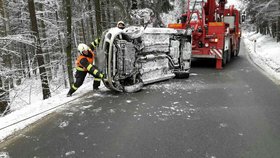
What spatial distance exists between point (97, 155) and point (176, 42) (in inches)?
254

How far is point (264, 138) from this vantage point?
166 inches

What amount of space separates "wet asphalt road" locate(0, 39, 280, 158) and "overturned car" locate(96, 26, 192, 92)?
1.83 feet

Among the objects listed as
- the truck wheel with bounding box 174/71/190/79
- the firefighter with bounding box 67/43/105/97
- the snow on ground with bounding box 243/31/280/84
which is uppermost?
the firefighter with bounding box 67/43/105/97

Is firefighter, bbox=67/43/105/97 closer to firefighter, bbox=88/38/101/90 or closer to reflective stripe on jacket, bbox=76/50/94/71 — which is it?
reflective stripe on jacket, bbox=76/50/94/71

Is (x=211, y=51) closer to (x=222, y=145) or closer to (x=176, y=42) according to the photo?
(x=176, y=42)

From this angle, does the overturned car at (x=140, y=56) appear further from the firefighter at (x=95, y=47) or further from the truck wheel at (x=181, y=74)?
the firefighter at (x=95, y=47)

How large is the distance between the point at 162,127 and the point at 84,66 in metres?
3.21

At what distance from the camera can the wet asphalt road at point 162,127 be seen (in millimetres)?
3836

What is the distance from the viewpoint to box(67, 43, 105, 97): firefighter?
6.91m

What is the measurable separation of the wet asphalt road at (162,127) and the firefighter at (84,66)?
54 centimetres

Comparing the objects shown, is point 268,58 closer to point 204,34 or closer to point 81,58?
point 204,34

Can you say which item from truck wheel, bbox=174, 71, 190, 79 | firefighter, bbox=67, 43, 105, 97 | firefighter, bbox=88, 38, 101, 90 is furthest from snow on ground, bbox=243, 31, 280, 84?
firefighter, bbox=67, 43, 105, 97

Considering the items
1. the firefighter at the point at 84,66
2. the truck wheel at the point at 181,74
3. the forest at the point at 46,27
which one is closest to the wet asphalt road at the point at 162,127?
the firefighter at the point at 84,66

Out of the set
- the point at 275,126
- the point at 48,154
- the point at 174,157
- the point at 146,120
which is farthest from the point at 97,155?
the point at 275,126
